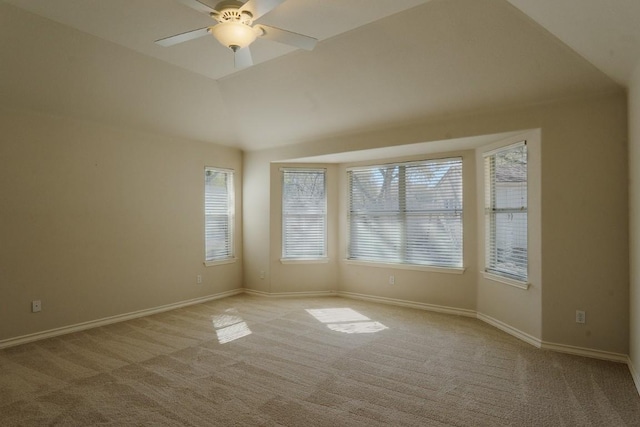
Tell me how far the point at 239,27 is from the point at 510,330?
13.7 feet

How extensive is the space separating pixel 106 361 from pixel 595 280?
4745mm

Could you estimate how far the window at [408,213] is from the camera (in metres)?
4.95

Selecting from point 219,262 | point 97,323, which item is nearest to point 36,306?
point 97,323

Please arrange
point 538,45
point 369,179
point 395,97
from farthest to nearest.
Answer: point 369,179 < point 395,97 < point 538,45

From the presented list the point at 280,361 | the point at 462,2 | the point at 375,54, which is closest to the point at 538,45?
the point at 462,2

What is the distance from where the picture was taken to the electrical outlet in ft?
12.5

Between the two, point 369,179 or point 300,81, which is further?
point 369,179

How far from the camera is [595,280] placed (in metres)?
3.35

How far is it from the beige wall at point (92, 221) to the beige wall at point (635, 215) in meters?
5.25

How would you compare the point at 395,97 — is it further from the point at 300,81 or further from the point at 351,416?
the point at 351,416

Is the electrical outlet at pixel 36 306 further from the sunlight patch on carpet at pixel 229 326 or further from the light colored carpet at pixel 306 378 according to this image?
the sunlight patch on carpet at pixel 229 326

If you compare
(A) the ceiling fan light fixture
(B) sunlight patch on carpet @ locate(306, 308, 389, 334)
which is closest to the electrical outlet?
(B) sunlight patch on carpet @ locate(306, 308, 389, 334)

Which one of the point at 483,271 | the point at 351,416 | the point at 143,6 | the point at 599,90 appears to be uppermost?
the point at 143,6

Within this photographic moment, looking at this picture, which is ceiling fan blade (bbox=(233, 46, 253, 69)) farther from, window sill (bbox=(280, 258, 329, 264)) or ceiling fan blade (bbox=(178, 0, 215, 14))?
window sill (bbox=(280, 258, 329, 264))
